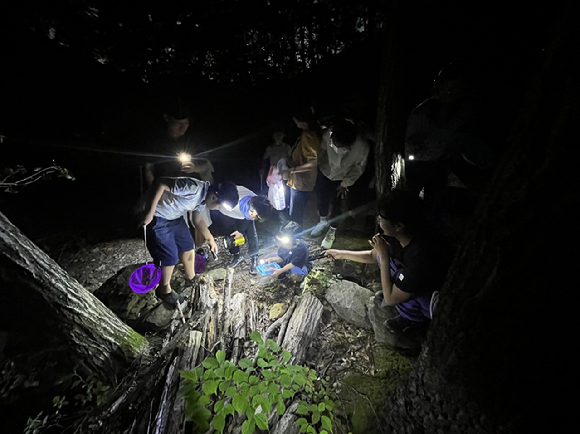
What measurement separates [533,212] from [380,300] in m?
2.60

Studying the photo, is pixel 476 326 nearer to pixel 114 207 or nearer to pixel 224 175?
pixel 224 175

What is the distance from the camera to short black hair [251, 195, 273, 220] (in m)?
4.98

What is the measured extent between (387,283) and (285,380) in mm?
1570

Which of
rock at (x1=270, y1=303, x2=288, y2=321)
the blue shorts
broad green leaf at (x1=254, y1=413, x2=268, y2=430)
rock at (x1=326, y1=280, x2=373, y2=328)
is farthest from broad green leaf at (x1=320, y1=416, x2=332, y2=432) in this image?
the blue shorts

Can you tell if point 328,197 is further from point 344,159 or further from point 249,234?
point 249,234

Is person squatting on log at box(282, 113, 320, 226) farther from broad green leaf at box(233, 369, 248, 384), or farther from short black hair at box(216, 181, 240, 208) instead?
broad green leaf at box(233, 369, 248, 384)

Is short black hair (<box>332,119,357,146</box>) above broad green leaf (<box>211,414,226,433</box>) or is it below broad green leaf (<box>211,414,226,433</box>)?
above

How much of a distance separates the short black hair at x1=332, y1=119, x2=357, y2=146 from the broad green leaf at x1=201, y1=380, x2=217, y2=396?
4491 mm

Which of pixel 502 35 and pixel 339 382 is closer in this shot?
pixel 339 382

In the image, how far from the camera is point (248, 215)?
4.95 metres

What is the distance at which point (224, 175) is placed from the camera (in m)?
10.5

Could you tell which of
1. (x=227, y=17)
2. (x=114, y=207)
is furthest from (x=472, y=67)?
(x=114, y=207)

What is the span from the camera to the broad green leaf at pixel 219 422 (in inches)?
76.5

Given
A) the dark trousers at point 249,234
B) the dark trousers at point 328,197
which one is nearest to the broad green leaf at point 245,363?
the dark trousers at point 249,234
